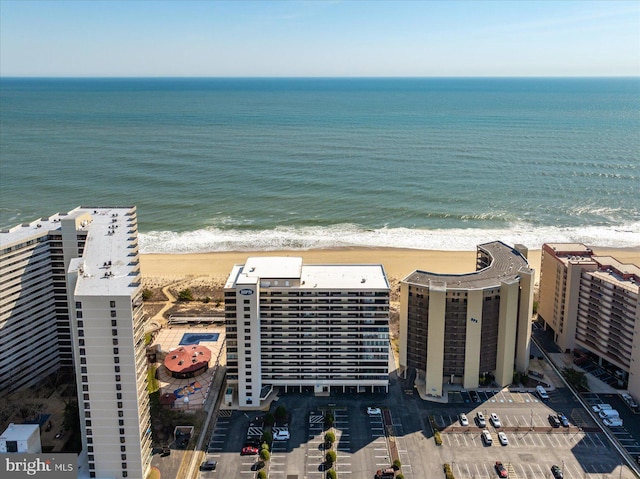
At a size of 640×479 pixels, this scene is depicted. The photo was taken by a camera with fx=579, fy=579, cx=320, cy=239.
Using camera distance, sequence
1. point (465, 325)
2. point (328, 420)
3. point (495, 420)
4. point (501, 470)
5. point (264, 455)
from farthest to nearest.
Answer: point (465, 325)
point (495, 420)
point (328, 420)
point (264, 455)
point (501, 470)

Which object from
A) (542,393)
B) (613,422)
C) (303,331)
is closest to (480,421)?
(542,393)

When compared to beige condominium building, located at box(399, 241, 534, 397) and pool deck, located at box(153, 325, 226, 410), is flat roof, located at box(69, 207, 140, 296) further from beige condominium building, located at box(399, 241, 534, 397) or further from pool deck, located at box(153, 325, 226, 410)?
beige condominium building, located at box(399, 241, 534, 397)

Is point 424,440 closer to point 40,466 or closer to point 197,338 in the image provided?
point 40,466

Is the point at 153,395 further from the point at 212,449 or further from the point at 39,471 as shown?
the point at 39,471

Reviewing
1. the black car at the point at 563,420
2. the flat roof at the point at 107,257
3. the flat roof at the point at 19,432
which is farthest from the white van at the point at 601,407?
the flat roof at the point at 19,432

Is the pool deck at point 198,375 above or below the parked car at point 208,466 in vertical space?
above

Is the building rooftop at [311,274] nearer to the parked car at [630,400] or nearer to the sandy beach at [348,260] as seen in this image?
the parked car at [630,400]
